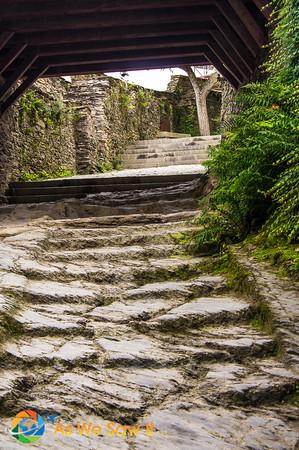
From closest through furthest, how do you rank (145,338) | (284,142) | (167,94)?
(145,338), (284,142), (167,94)

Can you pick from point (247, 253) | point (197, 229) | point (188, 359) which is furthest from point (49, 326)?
point (197, 229)

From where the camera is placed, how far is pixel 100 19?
6.46 m

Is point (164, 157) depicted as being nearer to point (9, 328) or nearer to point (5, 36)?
point (5, 36)

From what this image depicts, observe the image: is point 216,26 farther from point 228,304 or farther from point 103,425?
point 103,425

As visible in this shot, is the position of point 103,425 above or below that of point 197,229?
below

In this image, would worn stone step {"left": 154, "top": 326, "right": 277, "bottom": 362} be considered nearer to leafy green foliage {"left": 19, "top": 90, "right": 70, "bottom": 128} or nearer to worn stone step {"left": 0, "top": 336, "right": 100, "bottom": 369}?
worn stone step {"left": 0, "top": 336, "right": 100, "bottom": 369}

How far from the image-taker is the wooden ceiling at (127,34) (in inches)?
242

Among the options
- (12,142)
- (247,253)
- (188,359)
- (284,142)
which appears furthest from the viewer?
(12,142)

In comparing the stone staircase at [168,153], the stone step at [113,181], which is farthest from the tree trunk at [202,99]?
the stone step at [113,181]

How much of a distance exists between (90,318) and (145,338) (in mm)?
380

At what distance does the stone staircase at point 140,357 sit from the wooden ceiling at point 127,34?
3.62m

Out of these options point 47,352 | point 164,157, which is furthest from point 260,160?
point 164,157

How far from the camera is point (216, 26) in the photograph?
7.05 meters

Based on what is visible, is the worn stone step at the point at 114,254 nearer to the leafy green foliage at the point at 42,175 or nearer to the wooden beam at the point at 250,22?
the wooden beam at the point at 250,22
